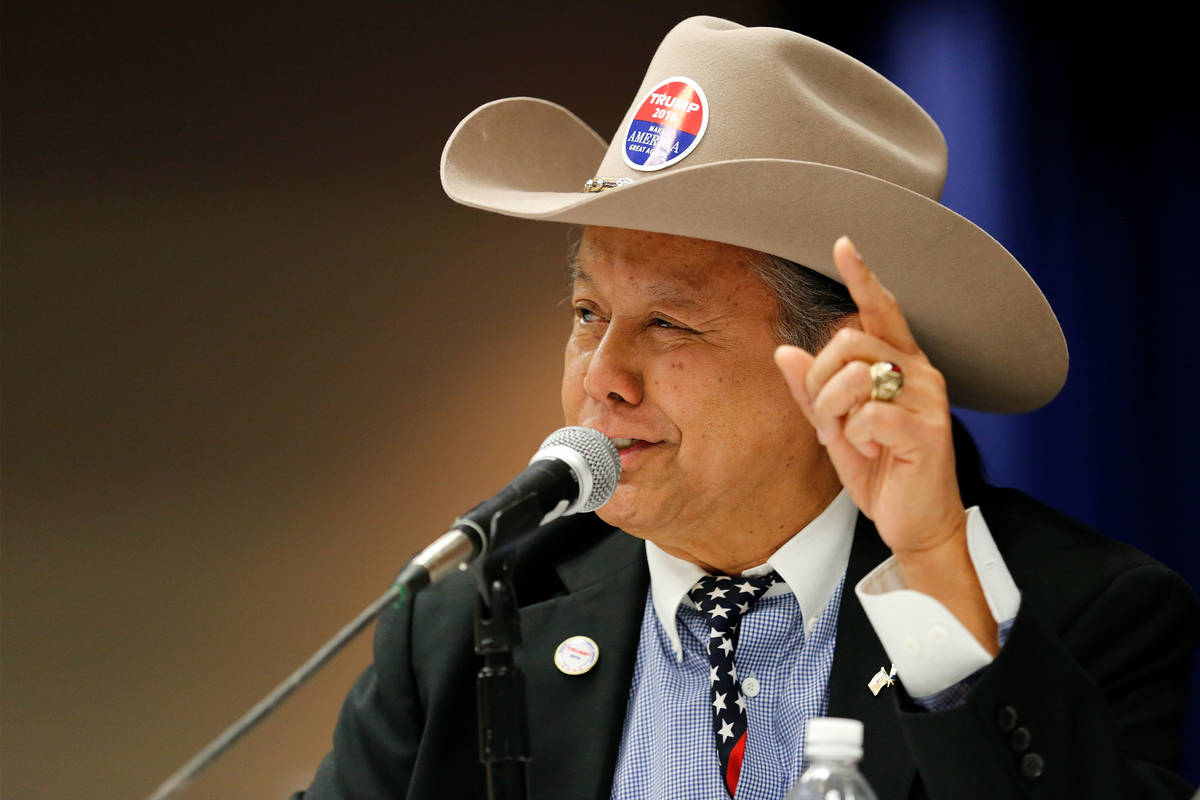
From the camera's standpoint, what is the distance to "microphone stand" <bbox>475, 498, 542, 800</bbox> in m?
1.35

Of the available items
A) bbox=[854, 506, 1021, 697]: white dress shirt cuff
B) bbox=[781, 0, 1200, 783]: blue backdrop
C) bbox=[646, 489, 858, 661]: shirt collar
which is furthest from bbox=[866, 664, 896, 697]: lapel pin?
bbox=[781, 0, 1200, 783]: blue backdrop

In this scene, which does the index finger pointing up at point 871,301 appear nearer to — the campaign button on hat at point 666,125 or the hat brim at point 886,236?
the hat brim at point 886,236

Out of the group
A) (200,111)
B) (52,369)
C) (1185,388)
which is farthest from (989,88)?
(52,369)

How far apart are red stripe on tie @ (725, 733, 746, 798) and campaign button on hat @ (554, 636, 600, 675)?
11.0 inches

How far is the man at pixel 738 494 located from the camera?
1.84 m

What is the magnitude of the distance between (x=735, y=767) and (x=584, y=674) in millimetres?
296

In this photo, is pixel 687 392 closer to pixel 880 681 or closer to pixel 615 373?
pixel 615 373

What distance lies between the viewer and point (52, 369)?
11.7 ft

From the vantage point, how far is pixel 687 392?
1.97 m

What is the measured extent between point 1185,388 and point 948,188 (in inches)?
27.5

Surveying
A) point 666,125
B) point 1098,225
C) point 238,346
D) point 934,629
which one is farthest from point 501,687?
point 238,346

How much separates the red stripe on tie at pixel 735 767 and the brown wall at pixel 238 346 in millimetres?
1950

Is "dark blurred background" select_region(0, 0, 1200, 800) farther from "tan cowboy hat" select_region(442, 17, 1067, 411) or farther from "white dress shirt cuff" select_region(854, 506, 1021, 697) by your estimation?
"white dress shirt cuff" select_region(854, 506, 1021, 697)

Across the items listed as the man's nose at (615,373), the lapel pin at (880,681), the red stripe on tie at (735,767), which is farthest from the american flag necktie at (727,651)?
the man's nose at (615,373)
